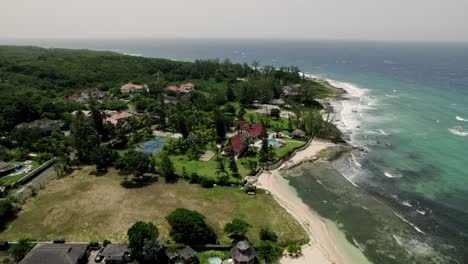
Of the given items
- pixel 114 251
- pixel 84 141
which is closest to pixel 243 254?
pixel 114 251

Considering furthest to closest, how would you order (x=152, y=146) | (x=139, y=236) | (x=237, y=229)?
(x=152, y=146) → (x=237, y=229) → (x=139, y=236)

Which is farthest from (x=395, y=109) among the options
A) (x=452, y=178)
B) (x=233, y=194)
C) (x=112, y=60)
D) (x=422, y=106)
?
(x=112, y=60)

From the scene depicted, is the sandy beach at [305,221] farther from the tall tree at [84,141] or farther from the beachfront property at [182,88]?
the beachfront property at [182,88]

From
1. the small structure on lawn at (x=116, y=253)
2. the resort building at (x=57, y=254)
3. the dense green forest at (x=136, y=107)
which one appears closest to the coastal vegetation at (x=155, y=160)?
the dense green forest at (x=136, y=107)

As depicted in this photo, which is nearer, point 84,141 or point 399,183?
point 399,183

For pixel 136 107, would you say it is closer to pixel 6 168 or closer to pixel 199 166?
pixel 6 168

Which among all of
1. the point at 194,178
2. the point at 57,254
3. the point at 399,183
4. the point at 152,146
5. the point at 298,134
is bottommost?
the point at 399,183
